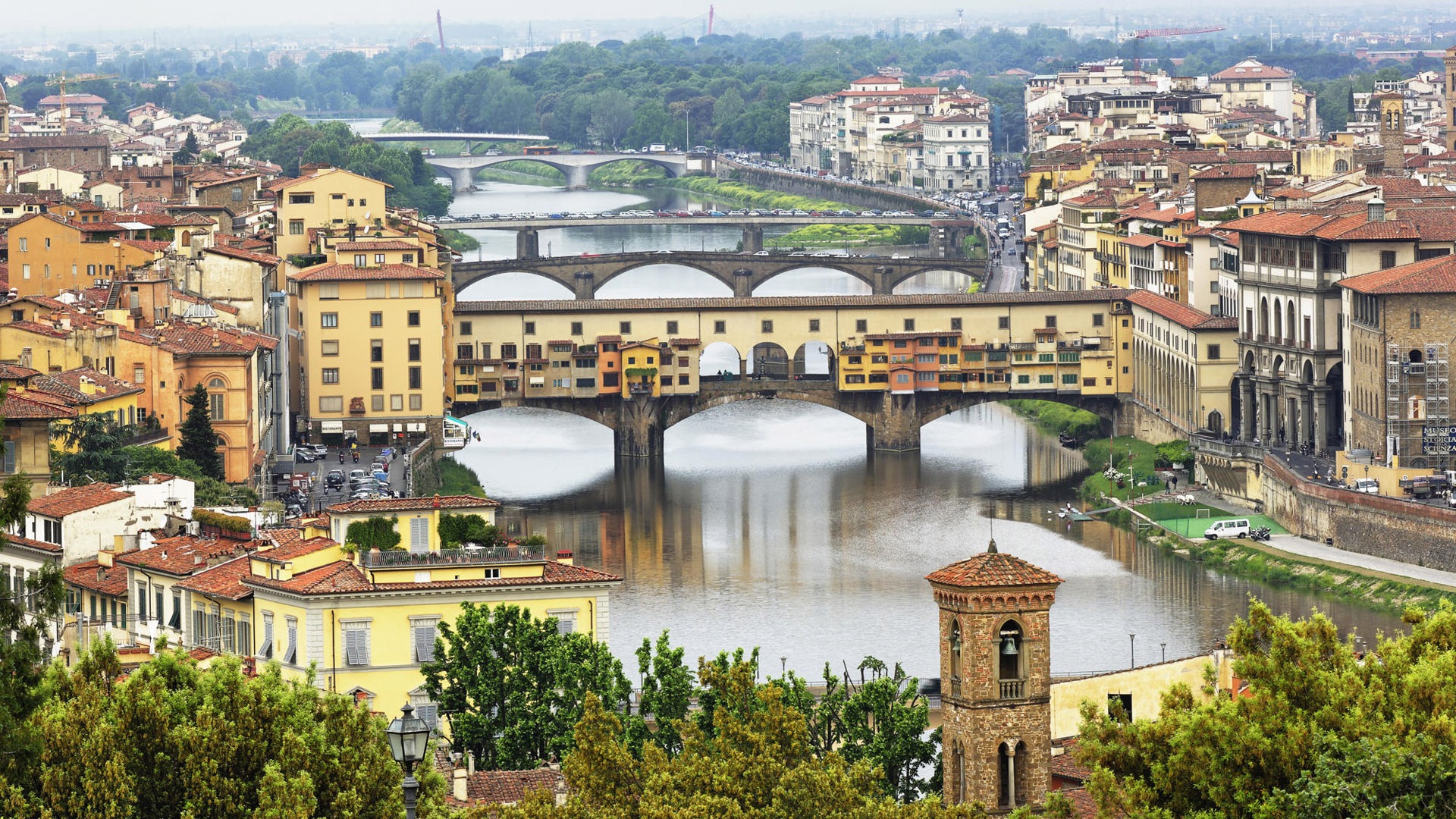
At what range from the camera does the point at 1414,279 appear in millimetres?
54312

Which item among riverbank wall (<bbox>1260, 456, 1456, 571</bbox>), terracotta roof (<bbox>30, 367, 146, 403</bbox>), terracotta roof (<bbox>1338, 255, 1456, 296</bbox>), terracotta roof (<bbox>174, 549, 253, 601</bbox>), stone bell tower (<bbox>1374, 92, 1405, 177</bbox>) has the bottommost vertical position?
riverbank wall (<bbox>1260, 456, 1456, 571</bbox>)

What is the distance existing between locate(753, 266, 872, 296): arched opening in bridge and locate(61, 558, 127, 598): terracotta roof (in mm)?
55383

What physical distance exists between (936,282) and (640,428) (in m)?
29.7

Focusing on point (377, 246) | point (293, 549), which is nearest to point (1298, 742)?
point (293, 549)

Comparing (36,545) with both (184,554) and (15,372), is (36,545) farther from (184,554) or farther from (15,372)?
(15,372)

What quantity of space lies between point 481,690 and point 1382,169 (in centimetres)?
5145

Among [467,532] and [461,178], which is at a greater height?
[461,178]

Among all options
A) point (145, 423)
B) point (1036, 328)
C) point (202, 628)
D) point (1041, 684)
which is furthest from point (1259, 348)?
point (1041, 684)

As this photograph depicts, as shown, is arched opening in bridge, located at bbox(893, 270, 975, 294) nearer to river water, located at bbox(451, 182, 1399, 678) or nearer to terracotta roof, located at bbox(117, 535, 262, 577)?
river water, located at bbox(451, 182, 1399, 678)

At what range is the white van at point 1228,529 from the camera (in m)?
52.8

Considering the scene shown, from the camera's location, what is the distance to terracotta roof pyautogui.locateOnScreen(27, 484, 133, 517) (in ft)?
115

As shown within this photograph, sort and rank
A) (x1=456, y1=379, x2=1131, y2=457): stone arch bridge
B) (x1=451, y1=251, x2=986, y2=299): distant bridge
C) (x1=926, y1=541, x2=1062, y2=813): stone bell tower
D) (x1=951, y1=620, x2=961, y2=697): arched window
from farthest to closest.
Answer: (x1=451, y1=251, x2=986, y2=299): distant bridge → (x1=456, y1=379, x2=1131, y2=457): stone arch bridge → (x1=951, y1=620, x2=961, y2=697): arched window → (x1=926, y1=541, x2=1062, y2=813): stone bell tower

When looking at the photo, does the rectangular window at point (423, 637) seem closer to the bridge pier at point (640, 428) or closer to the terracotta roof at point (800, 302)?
the bridge pier at point (640, 428)

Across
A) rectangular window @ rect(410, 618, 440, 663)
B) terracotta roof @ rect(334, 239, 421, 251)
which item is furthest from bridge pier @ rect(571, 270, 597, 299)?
rectangular window @ rect(410, 618, 440, 663)
